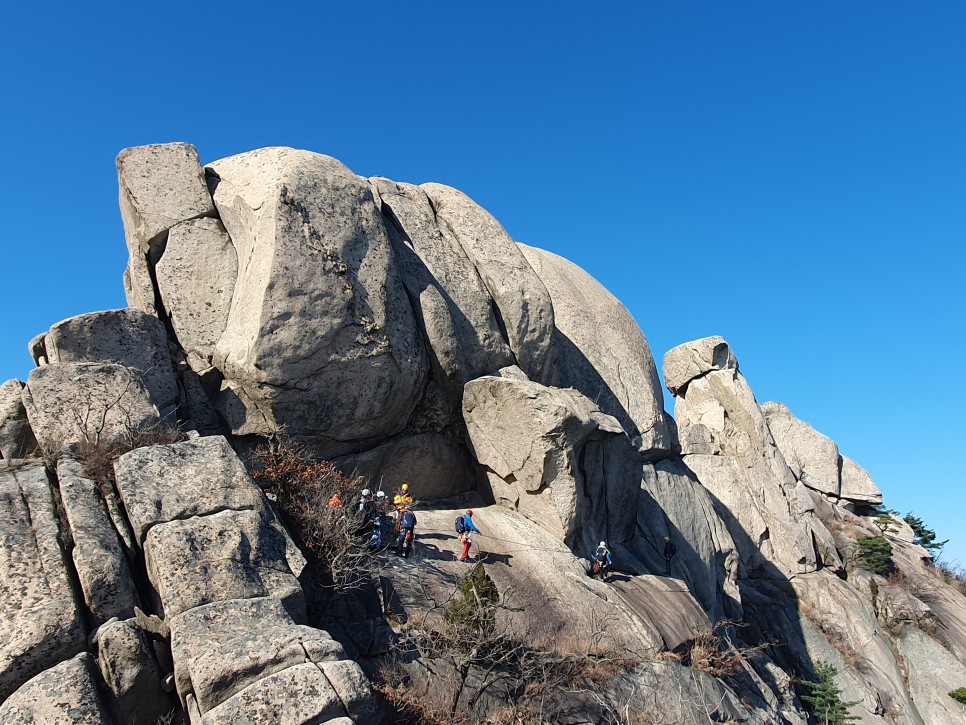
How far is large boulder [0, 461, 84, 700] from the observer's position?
29.8ft

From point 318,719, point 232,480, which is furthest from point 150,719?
point 232,480

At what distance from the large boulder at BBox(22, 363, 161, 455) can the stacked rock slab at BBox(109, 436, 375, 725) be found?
1.50 meters

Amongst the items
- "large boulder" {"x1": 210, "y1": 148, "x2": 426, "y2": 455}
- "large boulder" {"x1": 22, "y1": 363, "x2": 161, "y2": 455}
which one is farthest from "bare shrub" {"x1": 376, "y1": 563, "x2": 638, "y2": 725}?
"large boulder" {"x1": 22, "y1": 363, "x2": 161, "y2": 455}

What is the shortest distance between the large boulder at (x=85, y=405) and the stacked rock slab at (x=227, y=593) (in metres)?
1.50

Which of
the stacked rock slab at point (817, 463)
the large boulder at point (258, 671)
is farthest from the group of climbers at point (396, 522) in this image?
the stacked rock slab at point (817, 463)

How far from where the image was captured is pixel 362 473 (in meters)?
16.9

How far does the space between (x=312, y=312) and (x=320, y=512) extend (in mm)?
4048

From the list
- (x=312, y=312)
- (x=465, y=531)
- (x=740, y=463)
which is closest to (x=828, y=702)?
(x=740, y=463)

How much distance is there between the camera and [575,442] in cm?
1667

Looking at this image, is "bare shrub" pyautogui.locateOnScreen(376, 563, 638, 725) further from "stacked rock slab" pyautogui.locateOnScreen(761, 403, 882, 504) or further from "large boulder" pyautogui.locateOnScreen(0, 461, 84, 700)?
"stacked rock slab" pyautogui.locateOnScreen(761, 403, 882, 504)

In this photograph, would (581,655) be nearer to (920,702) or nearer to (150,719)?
(150,719)

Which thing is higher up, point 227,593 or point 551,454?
point 551,454

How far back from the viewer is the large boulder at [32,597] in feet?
29.8

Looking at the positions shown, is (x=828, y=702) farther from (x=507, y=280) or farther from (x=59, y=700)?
(x=59, y=700)
